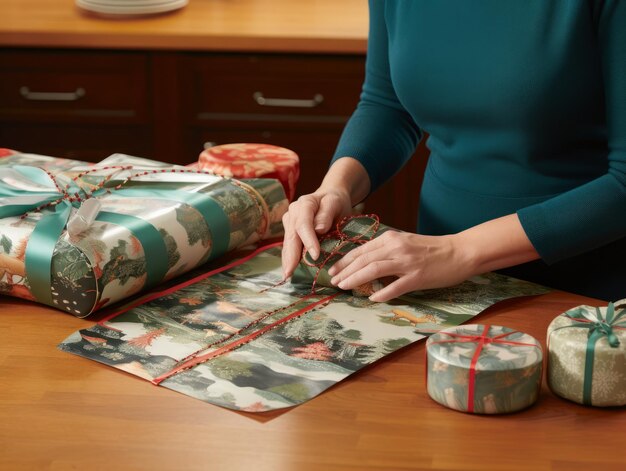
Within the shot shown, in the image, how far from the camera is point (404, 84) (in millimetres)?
1434

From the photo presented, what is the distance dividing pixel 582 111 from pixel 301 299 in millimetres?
444

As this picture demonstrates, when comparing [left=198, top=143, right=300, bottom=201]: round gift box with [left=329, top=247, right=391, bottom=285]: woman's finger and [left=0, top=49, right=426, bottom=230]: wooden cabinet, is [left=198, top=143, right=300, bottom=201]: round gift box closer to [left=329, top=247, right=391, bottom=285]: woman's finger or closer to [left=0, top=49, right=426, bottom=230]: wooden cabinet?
[left=329, top=247, right=391, bottom=285]: woman's finger

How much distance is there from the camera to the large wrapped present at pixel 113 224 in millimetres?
1144

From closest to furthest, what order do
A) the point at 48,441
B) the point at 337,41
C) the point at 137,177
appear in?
the point at 48,441 < the point at 137,177 < the point at 337,41

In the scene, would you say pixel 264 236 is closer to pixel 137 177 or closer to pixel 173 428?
pixel 137 177

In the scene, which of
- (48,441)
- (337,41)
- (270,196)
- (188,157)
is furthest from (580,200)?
(188,157)

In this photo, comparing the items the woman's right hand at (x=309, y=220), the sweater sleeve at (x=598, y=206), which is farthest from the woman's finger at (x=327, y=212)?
the sweater sleeve at (x=598, y=206)

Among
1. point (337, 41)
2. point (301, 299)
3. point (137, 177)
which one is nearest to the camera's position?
point (301, 299)

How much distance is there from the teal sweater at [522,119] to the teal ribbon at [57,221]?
0.33m

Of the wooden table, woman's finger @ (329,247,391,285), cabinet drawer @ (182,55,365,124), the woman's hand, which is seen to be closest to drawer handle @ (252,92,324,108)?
cabinet drawer @ (182,55,365,124)

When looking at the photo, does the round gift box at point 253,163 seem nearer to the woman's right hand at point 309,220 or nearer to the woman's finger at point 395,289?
the woman's right hand at point 309,220

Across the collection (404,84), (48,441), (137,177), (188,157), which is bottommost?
(188,157)

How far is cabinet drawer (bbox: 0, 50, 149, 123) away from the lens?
258cm

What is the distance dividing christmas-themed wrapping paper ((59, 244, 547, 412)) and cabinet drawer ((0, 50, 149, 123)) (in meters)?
1.40
